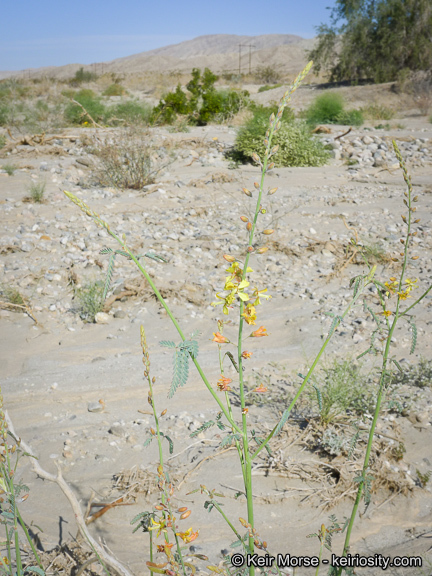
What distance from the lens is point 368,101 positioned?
53.5ft

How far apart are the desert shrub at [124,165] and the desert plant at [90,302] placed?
9.58 feet

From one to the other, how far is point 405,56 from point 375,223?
17.5 m

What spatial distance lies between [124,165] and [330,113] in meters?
7.47

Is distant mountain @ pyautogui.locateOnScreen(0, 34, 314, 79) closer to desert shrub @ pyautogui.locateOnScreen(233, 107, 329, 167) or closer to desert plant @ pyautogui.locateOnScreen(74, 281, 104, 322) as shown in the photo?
desert shrub @ pyautogui.locateOnScreen(233, 107, 329, 167)

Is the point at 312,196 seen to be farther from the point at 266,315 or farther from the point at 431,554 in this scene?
the point at 431,554

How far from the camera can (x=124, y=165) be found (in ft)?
21.8

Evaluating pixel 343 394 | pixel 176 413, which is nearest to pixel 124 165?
pixel 176 413

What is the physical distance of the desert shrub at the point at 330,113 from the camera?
11.8m

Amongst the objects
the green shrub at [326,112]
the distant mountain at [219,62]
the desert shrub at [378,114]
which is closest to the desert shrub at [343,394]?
the green shrub at [326,112]

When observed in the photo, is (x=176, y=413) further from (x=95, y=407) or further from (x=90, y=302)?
(x=90, y=302)

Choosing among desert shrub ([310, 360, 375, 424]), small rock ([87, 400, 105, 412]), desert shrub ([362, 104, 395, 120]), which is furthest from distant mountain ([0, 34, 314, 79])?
small rock ([87, 400, 105, 412])

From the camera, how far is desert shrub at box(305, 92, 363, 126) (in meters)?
11.8

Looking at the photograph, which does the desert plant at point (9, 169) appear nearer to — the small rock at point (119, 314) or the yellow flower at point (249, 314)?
the small rock at point (119, 314)

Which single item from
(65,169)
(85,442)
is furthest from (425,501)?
(65,169)
